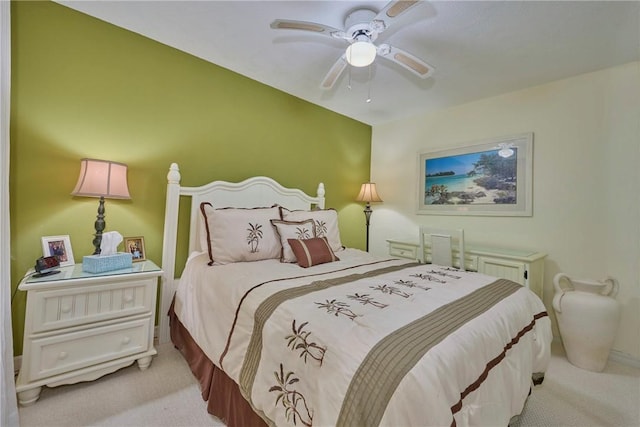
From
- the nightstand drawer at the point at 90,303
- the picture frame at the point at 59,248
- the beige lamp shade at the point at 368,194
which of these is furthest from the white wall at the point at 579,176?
the picture frame at the point at 59,248

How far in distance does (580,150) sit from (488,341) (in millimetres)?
2418

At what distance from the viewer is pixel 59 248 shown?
1.82 metres

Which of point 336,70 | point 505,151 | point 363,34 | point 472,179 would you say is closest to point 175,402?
point 336,70

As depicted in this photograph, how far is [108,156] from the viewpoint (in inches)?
80.7

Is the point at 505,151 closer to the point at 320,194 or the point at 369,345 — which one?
the point at 320,194

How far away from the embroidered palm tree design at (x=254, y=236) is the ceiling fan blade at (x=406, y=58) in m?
1.55

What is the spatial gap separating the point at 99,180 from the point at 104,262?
0.53 metres

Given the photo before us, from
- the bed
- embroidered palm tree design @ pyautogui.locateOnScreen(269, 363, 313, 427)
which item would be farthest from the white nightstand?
embroidered palm tree design @ pyautogui.locateOnScreen(269, 363, 313, 427)

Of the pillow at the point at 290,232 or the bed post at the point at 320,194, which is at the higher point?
the bed post at the point at 320,194

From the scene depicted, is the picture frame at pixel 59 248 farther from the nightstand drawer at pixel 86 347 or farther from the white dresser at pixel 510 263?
the white dresser at pixel 510 263

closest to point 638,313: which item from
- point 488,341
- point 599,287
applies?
point 599,287

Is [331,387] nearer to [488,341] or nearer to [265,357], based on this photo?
[265,357]

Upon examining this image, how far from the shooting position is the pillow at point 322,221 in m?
2.50

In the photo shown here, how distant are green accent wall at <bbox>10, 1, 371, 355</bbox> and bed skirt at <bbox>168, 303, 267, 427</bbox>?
85 cm
